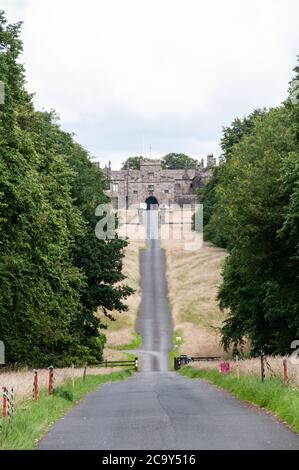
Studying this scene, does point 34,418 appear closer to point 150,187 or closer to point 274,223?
point 274,223

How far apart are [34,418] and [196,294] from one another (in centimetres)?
7295

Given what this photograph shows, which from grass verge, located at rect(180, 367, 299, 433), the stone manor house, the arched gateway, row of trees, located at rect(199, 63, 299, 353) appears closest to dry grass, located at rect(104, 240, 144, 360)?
row of trees, located at rect(199, 63, 299, 353)

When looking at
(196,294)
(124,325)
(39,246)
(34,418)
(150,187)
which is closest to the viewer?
(34,418)

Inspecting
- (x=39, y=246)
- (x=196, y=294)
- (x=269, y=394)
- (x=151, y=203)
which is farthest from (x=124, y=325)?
(x=151, y=203)

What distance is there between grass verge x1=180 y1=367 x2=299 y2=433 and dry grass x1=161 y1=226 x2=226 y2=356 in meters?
32.0

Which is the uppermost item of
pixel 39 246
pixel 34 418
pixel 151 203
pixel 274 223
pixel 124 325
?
pixel 151 203

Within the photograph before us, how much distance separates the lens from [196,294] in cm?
8888

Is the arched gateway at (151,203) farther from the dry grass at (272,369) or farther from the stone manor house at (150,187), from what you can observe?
the dry grass at (272,369)

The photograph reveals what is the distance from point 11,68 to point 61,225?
23.5 ft

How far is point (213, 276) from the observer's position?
3775 inches

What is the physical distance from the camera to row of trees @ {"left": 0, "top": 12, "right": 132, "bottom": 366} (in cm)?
2662

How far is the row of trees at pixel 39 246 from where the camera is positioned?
26.6 m

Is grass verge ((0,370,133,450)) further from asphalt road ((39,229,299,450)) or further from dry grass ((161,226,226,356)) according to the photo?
dry grass ((161,226,226,356))

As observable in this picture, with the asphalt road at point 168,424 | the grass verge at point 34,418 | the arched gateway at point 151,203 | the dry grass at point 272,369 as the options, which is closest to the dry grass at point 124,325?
the dry grass at point 272,369
